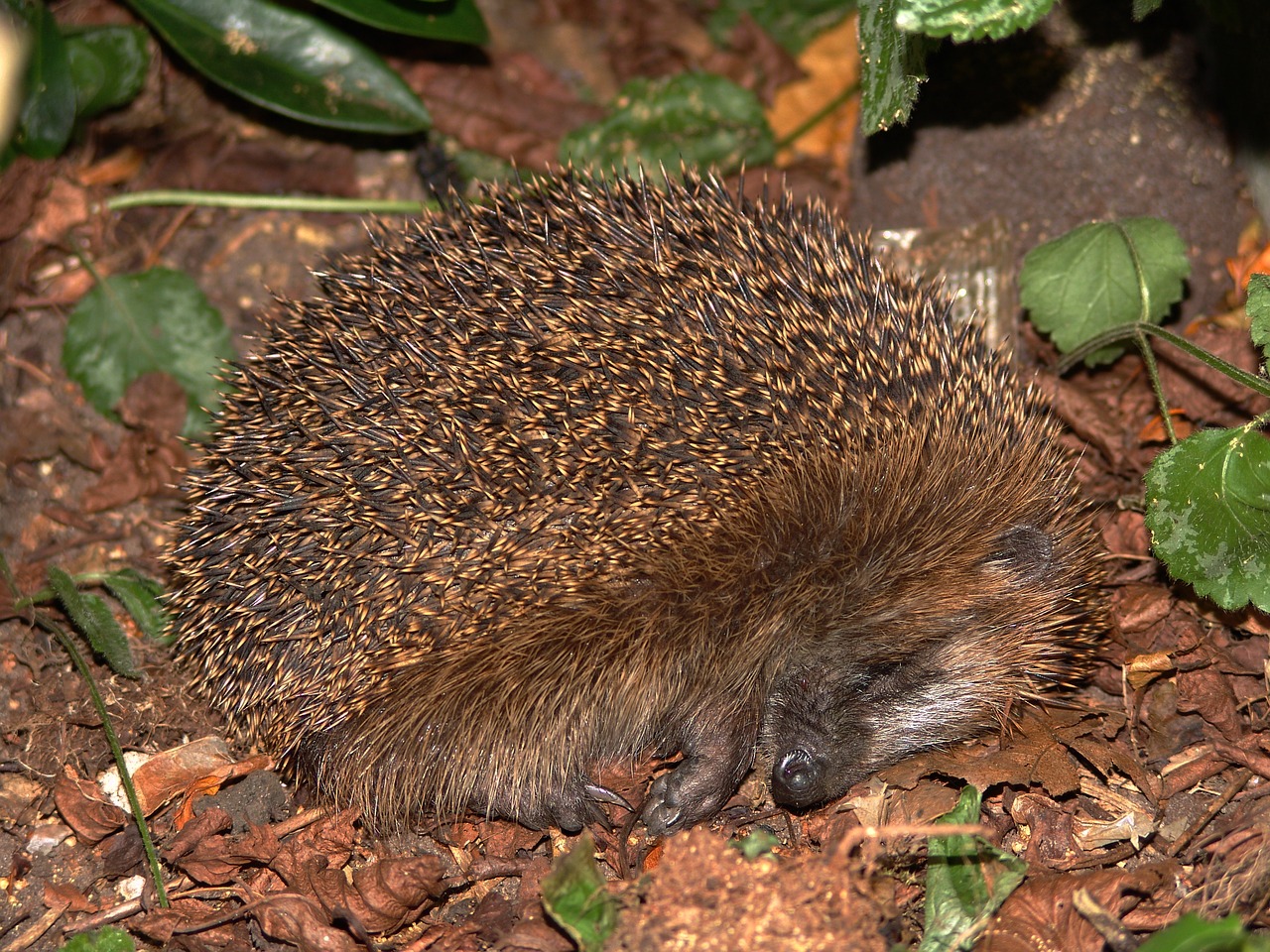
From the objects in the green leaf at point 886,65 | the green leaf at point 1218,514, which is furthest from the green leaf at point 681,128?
the green leaf at point 1218,514

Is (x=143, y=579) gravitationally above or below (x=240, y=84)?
below

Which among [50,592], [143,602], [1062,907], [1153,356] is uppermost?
[50,592]

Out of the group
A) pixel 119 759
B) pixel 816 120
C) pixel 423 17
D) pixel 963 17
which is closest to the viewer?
pixel 963 17

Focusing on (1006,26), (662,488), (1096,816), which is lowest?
(1096,816)

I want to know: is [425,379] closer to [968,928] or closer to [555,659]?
[555,659]

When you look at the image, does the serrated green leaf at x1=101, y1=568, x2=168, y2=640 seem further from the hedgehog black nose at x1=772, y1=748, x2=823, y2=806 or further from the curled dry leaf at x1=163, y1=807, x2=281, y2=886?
the hedgehog black nose at x1=772, y1=748, x2=823, y2=806

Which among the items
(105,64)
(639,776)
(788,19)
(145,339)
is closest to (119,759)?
(639,776)

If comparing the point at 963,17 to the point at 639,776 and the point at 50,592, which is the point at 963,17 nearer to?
the point at 639,776

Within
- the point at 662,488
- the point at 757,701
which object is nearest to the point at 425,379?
the point at 662,488
